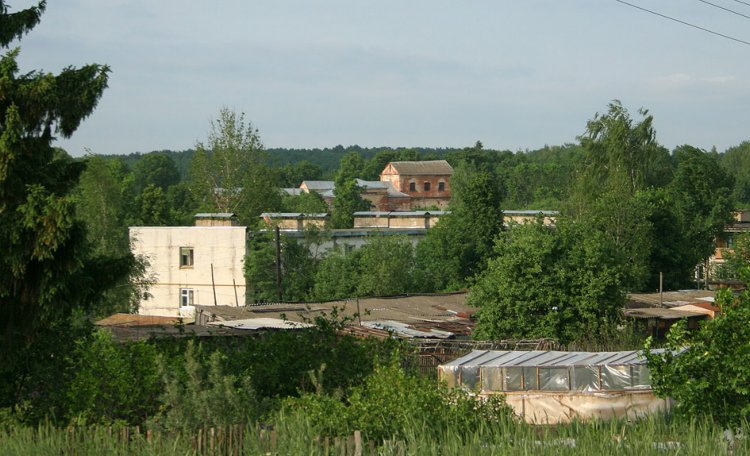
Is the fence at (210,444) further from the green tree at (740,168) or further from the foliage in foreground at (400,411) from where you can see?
the green tree at (740,168)

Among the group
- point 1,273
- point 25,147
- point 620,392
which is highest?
point 25,147

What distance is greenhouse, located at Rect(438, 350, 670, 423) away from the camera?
82.9 ft

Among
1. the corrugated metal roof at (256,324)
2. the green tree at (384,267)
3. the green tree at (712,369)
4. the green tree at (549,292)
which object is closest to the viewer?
the green tree at (712,369)

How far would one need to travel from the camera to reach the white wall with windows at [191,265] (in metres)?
56.0

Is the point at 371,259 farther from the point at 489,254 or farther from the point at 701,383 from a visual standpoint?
the point at 701,383

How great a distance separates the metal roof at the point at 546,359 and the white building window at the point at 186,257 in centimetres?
3128

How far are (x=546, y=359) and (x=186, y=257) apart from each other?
33579mm

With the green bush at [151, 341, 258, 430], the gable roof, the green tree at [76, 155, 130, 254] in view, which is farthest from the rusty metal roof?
the gable roof

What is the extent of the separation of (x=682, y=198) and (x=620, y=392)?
50004 mm

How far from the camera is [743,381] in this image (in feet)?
51.6

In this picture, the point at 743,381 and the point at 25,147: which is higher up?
the point at 25,147

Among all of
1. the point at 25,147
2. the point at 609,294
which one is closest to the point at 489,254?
the point at 609,294

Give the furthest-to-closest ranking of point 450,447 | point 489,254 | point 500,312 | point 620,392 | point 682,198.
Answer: point 682,198, point 489,254, point 500,312, point 620,392, point 450,447

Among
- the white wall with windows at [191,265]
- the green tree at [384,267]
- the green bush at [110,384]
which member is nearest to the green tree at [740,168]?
the green tree at [384,267]
